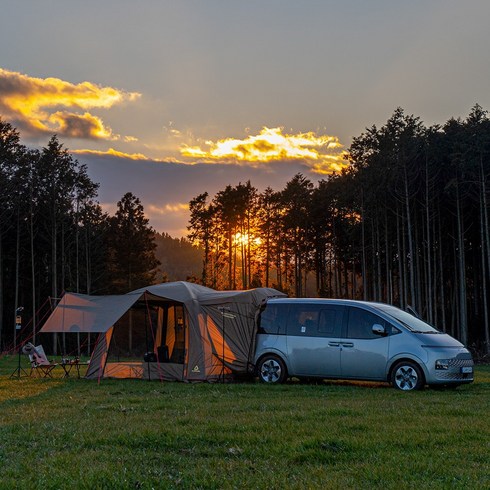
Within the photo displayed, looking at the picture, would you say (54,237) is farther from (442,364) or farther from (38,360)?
(442,364)

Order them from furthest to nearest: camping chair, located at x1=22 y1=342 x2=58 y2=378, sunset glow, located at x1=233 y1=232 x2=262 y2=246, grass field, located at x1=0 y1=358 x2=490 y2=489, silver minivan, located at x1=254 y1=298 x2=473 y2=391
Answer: sunset glow, located at x1=233 y1=232 x2=262 y2=246 → camping chair, located at x1=22 y1=342 x2=58 y2=378 → silver minivan, located at x1=254 y1=298 x2=473 y2=391 → grass field, located at x1=0 y1=358 x2=490 y2=489

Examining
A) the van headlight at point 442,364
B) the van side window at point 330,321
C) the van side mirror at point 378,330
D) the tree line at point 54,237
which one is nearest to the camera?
the van headlight at point 442,364

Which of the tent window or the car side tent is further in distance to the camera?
the tent window

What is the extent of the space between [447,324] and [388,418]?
39.1 meters

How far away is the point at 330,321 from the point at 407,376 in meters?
2.18

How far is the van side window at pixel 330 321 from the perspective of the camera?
14.9m

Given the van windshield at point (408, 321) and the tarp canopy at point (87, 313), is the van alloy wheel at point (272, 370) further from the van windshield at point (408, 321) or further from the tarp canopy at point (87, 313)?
the tarp canopy at point (87, 313)

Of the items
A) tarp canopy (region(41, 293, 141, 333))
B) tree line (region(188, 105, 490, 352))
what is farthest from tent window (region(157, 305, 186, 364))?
tree line (region(188, 105, 490, 352))

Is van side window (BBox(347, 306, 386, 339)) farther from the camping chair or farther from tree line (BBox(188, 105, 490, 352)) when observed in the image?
tree line (BBox(188, 105, 490, 352))

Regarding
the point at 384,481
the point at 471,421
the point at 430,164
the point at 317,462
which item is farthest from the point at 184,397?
the point at 430,164

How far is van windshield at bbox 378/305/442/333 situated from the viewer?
14473 millimetres

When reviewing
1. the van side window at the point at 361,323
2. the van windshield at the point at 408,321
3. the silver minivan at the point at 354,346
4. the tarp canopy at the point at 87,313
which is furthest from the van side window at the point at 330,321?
the tarp canopy at the point at 87,313

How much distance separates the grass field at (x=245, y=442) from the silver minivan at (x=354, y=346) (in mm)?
1967

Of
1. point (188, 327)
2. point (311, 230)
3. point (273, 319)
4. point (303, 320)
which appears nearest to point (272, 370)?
point (273, 319)
